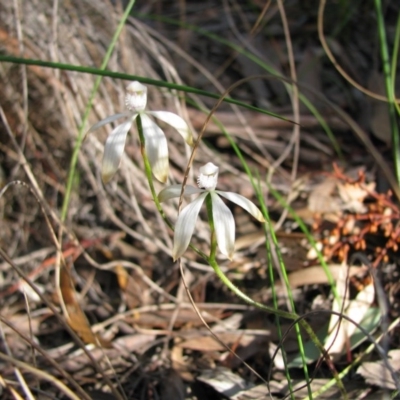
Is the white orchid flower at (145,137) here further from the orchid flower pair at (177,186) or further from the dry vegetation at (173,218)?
the dry vegetation at (173,218)

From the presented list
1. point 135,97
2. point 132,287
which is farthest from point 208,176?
point 132,287

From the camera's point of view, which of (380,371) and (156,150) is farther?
(380,371)

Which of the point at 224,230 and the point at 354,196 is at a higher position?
the point at 224,230

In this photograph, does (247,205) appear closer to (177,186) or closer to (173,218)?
(177,186)

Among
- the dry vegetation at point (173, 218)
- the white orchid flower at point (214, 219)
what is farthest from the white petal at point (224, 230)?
the dry vegetation at point (173, 218)

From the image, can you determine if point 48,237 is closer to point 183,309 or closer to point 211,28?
point 183,309

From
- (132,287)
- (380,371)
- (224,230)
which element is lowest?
(132,287)
